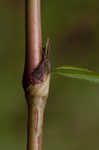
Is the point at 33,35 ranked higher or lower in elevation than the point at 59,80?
higher

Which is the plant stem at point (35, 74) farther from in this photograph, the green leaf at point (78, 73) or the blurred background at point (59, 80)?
the blurred background at point (59, 80)

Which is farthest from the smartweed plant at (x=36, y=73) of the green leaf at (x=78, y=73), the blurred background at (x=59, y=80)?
the blurred background at (x=59, y=80)

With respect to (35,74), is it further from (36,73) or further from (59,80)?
(59,80)

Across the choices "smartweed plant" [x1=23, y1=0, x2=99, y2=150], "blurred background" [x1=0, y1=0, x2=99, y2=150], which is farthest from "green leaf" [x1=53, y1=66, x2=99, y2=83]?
"blurred background" [x1=0, y1=0, x2=99, y2=150]

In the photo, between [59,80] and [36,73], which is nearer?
[36,73]

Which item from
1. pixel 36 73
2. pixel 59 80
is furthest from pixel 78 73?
pixel 59 80

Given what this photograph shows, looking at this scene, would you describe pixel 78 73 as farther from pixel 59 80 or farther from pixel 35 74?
pixel 59 80
